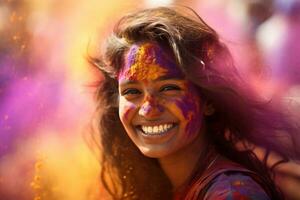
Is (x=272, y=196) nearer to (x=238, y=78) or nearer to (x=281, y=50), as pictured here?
(x=238, y=78)

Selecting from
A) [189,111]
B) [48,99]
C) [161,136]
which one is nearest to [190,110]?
[189,111]

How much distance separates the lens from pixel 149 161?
1.78 metres

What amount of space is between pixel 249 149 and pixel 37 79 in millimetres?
978

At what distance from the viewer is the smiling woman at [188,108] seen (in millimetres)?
1496

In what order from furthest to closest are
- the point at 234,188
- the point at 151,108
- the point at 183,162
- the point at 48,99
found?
the point at 48,99 → the point at 183,162 → the point at 151,108 → the point at 234,188

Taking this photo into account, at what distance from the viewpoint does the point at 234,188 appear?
1.32 meters

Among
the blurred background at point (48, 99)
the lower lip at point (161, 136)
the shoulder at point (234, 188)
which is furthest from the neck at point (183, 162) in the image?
the blurred background at point (48, 99)

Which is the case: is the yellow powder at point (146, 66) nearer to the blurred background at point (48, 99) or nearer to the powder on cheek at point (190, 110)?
the powder on cheek at point (190, 110)

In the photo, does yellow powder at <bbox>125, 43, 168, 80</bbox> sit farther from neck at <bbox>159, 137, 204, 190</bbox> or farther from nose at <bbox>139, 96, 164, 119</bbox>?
neck at <bbox>159, 137, 204, 190</bbox>

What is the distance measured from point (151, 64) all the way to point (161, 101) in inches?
4.3

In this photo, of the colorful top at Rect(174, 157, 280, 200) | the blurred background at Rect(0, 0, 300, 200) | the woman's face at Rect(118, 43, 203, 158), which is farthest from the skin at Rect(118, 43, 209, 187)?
the blurred background at Rect(0, 0, 300, 200)

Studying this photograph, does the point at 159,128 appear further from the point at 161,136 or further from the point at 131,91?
the point at 131,91

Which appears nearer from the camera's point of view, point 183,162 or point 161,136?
point 161,136

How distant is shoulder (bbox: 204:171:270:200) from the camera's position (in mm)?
1308
